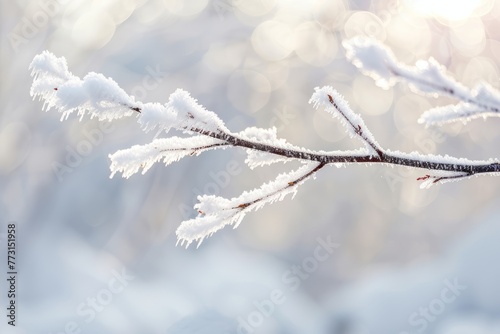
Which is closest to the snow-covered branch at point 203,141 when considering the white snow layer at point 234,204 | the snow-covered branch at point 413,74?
the white snow layer at point 234,204

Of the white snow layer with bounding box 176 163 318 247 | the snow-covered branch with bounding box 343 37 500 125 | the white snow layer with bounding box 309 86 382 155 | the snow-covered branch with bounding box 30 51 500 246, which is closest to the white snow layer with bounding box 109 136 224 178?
the snow-covered branch with bounding box 30 51 500 246

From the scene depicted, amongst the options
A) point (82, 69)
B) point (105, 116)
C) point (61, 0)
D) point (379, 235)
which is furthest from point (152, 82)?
point (105, 116)

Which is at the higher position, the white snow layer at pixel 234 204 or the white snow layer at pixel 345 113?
the white snow layer at pixel 345 113

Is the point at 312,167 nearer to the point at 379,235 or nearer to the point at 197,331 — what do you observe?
the point at 197,331

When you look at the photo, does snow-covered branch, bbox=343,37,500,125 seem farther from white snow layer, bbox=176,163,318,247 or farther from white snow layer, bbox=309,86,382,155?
white snow layer, bbox=176,163,318,247

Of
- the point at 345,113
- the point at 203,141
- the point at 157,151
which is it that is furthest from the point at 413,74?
the point at 157,151

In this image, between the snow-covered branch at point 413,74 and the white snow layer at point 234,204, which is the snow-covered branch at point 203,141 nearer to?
the white snow layer at point 234,204

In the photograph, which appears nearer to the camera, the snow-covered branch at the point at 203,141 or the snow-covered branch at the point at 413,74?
the snow-covered branch at the point at 413,74

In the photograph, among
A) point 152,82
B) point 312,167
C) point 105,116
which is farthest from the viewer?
point 152,82
